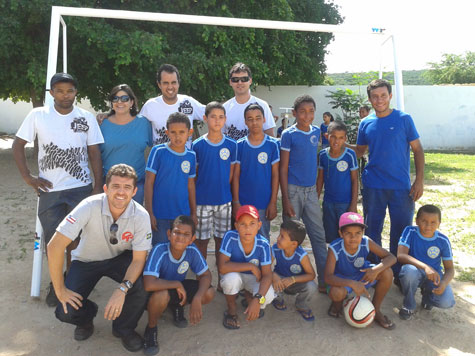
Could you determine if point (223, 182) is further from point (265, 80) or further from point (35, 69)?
point (265, 80)

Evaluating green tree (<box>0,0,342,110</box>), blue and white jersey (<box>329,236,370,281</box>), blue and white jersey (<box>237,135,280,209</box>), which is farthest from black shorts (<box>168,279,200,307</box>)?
green tree (<box>0,0,342,110</box>)

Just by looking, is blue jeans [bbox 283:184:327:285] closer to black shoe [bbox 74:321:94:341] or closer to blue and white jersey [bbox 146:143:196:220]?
blue and white jersey [bbox 146:143:196:220]

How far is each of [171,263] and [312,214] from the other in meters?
1.38

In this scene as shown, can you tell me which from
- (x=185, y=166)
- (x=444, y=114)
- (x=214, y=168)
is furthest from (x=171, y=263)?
(x=444, y=114)

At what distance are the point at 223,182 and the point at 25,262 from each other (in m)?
2.48

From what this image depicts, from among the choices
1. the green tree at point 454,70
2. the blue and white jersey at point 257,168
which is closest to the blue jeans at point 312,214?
the blue and white jersey at point 257,168

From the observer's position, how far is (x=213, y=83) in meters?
9.32

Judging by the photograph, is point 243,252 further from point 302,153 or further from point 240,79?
point 240,79

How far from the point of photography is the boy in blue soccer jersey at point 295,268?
3.13 meters

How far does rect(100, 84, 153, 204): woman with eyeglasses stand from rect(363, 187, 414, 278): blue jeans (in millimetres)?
2122

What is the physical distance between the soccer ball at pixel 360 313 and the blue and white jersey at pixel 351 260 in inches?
8.9

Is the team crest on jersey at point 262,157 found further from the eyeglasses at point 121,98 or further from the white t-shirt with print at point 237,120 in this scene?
the eyeglasses at point 121,98

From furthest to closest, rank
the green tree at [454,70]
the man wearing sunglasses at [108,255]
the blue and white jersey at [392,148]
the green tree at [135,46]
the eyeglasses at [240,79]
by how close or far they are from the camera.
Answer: the green tree at [454,70] → the green tree at [135,46] → the eyeglasses at [240,79] → the blue and white jersey at [392,148] → the man wearing sunglasses at [108,255]

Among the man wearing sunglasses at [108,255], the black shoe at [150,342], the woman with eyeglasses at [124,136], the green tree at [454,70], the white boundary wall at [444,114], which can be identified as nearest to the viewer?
the man wearing sunglasses at [108,255]
